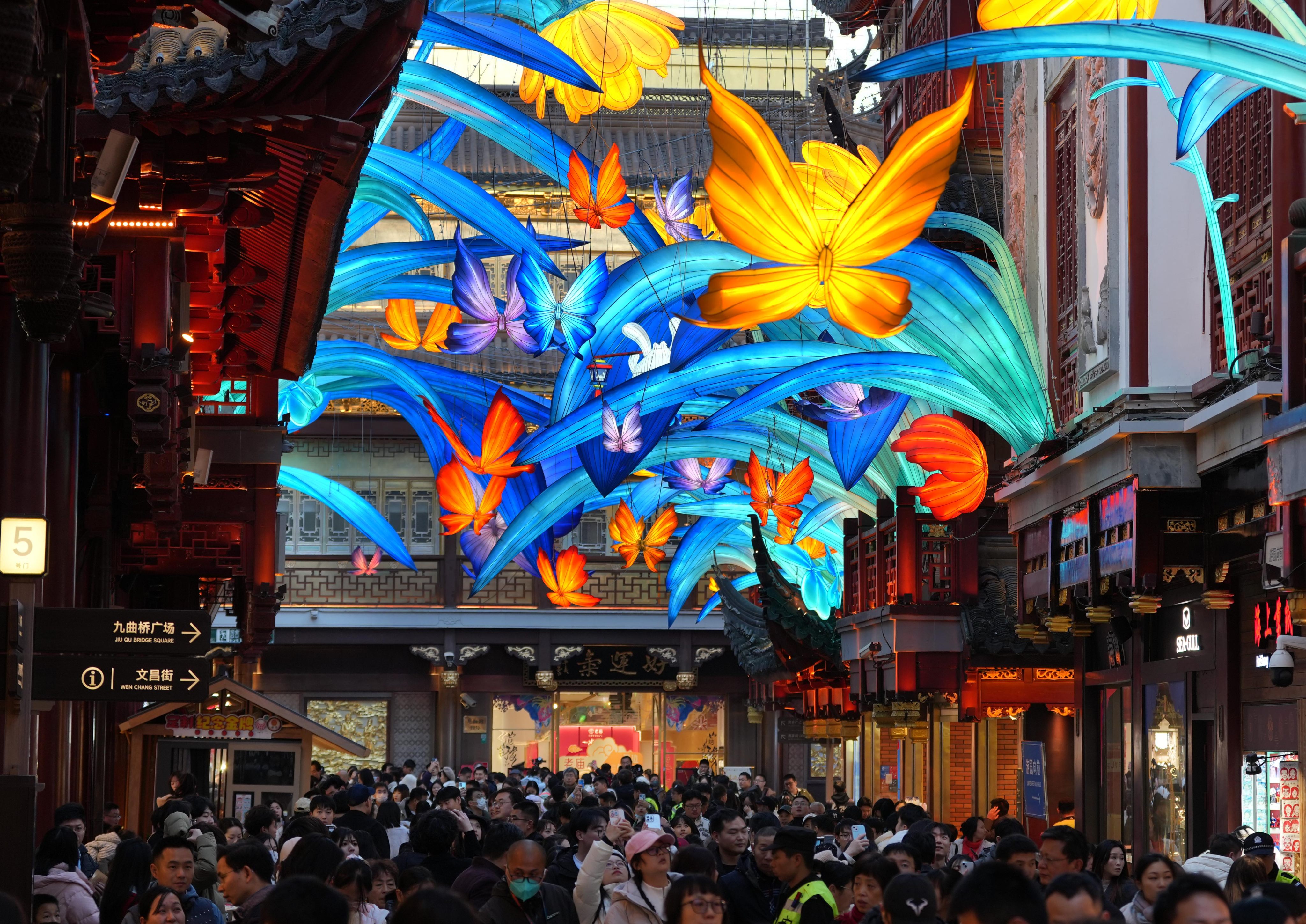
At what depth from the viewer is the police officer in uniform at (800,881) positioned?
22.6ft

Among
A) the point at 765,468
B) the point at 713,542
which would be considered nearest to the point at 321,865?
the point at 765,468

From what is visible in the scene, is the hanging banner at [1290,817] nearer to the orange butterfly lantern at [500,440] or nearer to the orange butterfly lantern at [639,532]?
the orange butterfly lantern at [500,440]

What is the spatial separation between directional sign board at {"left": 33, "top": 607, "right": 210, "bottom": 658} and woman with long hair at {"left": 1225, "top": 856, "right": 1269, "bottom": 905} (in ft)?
15.6

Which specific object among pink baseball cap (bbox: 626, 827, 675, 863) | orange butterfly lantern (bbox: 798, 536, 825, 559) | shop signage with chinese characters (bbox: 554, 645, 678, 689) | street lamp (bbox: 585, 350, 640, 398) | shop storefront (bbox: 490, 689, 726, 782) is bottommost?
shop storefront (bbox: 490, 689, 726, 782)

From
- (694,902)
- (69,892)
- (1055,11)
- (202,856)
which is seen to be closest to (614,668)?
(1055,11)

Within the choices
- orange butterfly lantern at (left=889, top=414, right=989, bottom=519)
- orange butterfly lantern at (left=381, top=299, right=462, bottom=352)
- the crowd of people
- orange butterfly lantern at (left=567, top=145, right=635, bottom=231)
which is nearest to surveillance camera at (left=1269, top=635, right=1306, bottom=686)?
the crowd of people

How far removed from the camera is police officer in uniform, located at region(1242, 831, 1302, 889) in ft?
26.0

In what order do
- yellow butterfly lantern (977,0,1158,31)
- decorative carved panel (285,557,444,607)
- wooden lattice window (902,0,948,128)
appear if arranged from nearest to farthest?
yellow butterfly lantern (977,0,1158,31) → wooden lattice window (902,0,948,128) → decorative carved panel (285,557,444,607)

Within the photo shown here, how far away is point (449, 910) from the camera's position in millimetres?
3986

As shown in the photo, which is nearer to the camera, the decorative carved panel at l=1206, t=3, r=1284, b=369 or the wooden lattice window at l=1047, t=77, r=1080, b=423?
the decorative carved panel at l=1206, t=3, r=1284, b=369

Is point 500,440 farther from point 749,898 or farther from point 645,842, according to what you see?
point 645,842

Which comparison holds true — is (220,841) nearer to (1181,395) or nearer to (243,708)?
(243,708)

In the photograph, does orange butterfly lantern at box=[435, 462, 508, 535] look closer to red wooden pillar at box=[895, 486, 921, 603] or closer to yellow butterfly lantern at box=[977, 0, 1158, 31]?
red wooden pillar at box=[895, 486, 921, 603]

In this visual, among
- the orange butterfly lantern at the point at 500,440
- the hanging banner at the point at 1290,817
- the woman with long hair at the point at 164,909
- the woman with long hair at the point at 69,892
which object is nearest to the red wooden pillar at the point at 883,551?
the orange butterfly lantern at the point at 500,440
